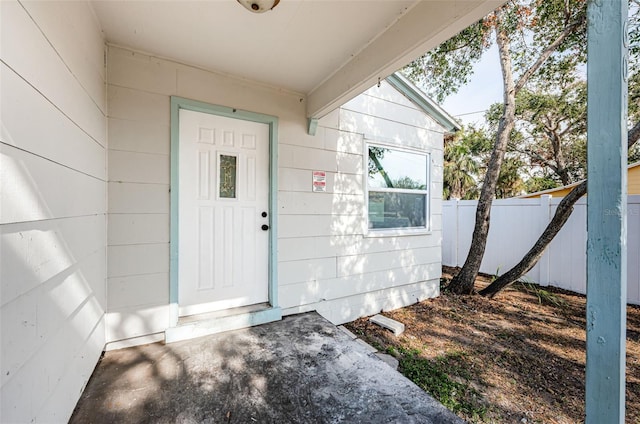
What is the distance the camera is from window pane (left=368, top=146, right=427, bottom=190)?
3553mm

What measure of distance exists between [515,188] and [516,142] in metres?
3.07

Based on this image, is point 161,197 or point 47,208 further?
point 161,197

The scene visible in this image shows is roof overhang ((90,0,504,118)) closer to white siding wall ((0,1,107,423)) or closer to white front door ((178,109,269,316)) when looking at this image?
white siding wall ((0,1,107,423))

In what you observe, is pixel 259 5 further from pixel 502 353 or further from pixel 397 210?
pixel 502 353

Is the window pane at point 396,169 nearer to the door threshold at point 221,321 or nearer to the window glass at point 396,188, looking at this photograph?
the window glass at point 396,188

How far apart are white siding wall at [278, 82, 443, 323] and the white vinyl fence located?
2093 mm

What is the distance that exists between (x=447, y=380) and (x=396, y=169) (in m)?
2.53

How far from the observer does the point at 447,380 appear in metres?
2.20

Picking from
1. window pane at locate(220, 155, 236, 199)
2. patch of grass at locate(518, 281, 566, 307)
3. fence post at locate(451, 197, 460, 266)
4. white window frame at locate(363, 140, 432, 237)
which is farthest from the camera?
fence post at locate(451, 197, 460, 266)

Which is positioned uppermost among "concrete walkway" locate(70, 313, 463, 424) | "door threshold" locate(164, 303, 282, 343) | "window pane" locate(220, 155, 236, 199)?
"window pane" locate(220, 155, 236, 199)

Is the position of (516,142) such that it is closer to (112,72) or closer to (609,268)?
(609,268)

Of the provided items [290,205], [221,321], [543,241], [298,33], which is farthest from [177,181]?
[543,241]

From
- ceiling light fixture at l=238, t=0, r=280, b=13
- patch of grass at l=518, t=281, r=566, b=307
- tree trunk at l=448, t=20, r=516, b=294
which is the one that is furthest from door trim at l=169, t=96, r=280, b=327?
patch of grass at l=518, t=281, r=566, b=307

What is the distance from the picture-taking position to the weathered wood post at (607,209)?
100 cm
